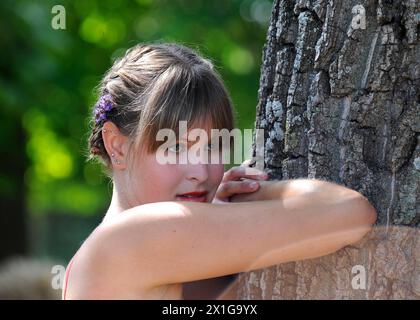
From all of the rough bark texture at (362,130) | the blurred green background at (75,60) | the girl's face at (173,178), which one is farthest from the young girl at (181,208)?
the blurred green background at (75,60)

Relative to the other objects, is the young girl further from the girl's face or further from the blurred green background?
the blurred green background

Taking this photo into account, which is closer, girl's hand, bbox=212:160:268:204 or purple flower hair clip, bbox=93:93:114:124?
girl's hand, bbox=212:160:268:204

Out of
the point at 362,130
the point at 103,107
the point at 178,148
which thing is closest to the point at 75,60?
the point at 103,107

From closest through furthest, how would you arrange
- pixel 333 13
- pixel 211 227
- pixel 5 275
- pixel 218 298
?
pixel 211 227
pixel 333 13
pixel 218 298
pixel 5 275

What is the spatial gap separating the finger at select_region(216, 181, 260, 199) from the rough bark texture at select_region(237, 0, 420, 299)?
0.49 feet

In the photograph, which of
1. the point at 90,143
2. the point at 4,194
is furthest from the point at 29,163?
the point at 90,143

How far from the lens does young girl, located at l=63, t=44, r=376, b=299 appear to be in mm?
1895

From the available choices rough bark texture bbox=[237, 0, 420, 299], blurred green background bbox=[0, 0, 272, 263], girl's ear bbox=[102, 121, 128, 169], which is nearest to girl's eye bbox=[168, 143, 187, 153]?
girl's ear bbox=[102, 121, 128, 169]

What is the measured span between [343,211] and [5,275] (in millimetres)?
5057

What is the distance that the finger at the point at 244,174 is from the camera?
2.29 meters

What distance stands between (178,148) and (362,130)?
55 cm

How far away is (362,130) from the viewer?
6.95 feet

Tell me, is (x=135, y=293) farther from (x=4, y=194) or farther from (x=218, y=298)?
(x=4, y=194)

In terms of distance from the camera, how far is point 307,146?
2252 mm
